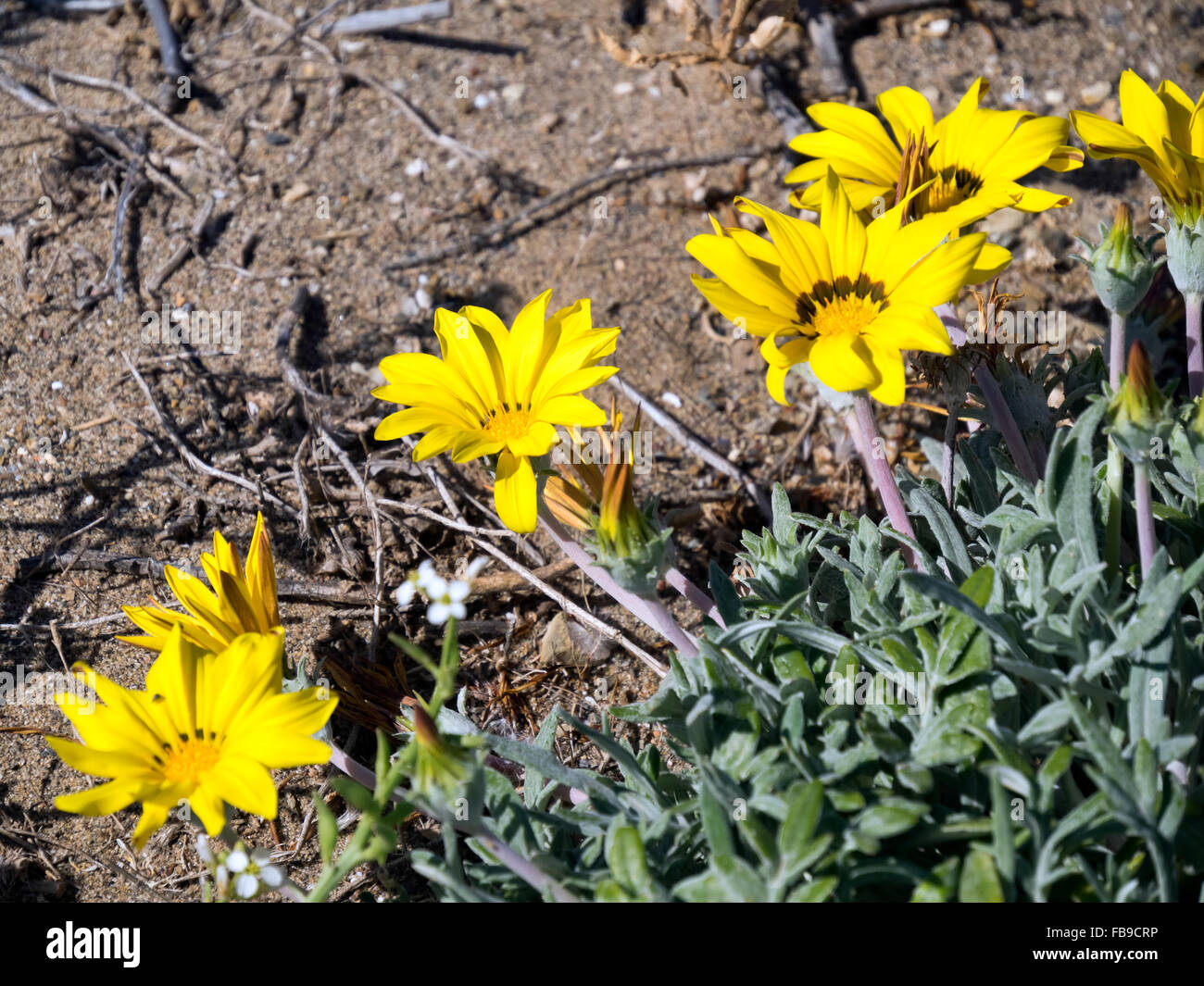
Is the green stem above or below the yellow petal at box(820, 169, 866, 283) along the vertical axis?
below

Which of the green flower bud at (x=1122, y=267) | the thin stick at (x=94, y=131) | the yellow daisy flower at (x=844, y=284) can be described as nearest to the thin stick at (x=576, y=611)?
the yellow daisy flower at (x=844, y=284)

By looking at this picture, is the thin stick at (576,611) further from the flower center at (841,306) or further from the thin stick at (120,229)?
the thin stick at (120,229)

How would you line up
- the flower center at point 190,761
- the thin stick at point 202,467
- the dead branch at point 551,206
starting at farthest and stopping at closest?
the dead branch at point 551,206
the thin stick at point 202,467
the flower center at point 190,761

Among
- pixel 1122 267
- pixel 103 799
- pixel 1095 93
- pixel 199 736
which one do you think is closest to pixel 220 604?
pixel 199 736

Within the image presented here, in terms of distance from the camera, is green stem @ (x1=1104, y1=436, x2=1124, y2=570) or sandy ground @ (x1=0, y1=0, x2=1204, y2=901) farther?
sandy ground @ (x1=0, y1=0, x2=1204, y2=901)

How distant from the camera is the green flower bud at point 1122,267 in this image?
2092 mm

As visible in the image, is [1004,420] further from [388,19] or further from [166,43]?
[166,43]

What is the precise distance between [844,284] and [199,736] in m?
1.51

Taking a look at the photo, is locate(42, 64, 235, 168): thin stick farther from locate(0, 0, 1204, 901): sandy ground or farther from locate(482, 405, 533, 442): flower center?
locate(482, 405, 533, 442): flower center

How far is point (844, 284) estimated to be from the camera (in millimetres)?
2178

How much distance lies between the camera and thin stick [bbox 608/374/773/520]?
10.6 feet

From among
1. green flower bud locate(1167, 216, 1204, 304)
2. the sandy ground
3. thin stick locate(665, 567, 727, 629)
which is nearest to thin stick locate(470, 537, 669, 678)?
the sandy ground

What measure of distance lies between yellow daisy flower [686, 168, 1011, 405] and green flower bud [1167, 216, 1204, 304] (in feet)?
1.68

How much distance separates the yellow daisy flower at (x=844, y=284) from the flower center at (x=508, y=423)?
1.52 ft
